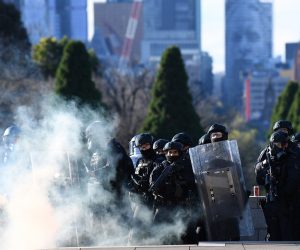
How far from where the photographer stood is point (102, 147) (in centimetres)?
1379

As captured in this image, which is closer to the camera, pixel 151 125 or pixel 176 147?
pixel 176 147

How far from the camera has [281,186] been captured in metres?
12.9

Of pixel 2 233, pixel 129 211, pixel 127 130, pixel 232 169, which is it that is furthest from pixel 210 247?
pixel 127 130

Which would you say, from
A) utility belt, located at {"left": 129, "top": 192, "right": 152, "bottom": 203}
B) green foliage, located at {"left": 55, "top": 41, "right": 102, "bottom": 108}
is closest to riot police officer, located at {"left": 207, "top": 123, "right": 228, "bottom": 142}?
utility belt, located at {"left": 129, "top": 192, "right": 152, "bottom": 203}

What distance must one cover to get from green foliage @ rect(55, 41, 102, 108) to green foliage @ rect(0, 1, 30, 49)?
5.25 meters

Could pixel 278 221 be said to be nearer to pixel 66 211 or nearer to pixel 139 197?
pixel 139 197

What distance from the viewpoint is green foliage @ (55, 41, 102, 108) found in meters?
34.8

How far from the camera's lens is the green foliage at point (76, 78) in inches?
1372

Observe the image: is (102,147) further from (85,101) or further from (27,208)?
(85,101)

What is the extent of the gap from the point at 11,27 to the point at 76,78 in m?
8.44

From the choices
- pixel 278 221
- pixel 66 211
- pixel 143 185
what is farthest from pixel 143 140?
pixel 278 221

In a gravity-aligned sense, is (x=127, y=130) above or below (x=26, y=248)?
below

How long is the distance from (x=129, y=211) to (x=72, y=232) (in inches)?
29.7

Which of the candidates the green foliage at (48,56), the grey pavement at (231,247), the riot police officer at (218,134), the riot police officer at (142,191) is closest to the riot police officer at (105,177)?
the riot police officer at (142,191)
